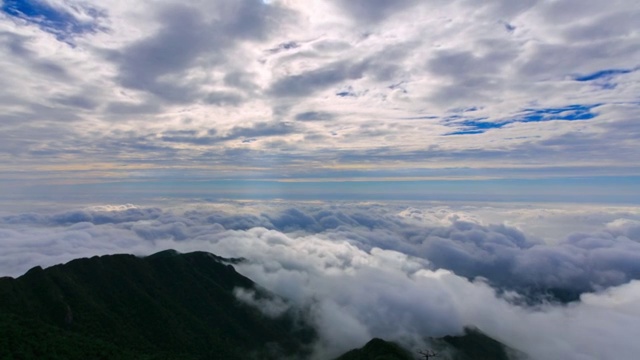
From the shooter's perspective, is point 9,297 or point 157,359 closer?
point 157,359

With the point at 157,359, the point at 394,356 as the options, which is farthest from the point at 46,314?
the point at 394,356

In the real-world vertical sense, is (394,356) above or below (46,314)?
below

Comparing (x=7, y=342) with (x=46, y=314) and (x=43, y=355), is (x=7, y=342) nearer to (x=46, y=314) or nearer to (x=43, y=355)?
(x=43, y=355)

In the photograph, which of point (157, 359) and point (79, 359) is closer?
point (79, 359)

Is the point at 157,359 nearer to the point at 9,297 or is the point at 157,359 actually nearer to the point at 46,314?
the point at 46,314

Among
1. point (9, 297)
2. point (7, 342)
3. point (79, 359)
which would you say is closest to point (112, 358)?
point (79, 359)

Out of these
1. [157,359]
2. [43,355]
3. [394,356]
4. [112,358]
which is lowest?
[394,356]

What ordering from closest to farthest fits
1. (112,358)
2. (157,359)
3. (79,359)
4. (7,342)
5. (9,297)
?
(7,342) < (79,359) < (112,358) < (157,359) < (9,297)

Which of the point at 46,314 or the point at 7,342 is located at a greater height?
the point at 7,342

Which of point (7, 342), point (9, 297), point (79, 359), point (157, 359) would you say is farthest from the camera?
point (9, 297)
